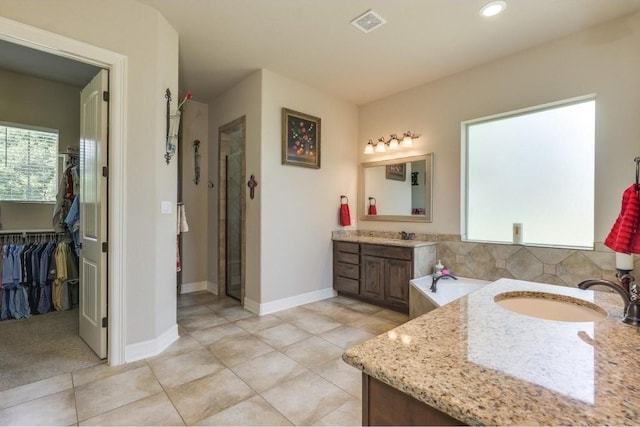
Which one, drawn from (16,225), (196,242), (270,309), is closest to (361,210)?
(270,309)

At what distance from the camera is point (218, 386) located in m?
2.07

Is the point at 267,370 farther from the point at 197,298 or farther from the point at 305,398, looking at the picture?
the point at 197,298

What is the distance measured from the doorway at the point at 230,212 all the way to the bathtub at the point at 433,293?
90.9 inches

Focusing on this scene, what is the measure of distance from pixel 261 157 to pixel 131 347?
2.20 meters

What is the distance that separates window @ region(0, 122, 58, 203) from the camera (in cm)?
348

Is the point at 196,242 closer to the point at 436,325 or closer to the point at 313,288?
the point at 313,288

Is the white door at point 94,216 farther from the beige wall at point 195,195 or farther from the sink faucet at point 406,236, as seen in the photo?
the sink faucet at point 406,236

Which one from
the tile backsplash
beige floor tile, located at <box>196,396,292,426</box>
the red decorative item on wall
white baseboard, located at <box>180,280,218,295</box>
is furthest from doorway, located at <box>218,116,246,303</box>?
the tile backsplash

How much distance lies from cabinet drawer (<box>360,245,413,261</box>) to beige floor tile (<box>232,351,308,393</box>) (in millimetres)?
1762

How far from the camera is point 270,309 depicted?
3568mm

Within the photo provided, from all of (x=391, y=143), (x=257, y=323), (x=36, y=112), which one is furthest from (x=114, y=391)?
(x=391, y=143)

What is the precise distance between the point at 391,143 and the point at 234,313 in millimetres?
2993

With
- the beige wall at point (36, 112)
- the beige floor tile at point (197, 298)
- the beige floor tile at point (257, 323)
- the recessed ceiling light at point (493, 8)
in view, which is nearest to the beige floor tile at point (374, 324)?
the beige floor tile at point (257, 323)

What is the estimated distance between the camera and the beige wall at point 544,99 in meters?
2.52
